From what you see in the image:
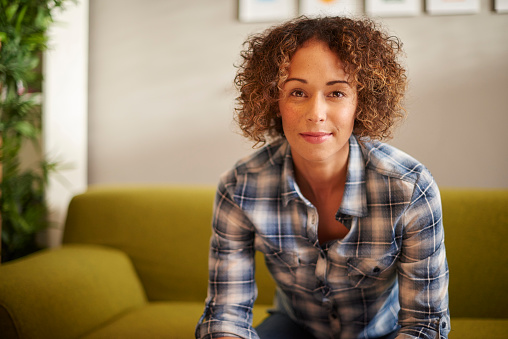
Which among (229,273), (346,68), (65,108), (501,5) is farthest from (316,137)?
(65,108)

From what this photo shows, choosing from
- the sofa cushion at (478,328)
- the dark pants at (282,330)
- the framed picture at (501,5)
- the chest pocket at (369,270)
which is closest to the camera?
the chest pocket at (369,270)

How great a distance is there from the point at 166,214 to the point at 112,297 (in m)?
0.40

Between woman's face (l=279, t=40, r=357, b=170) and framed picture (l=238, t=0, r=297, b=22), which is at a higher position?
framed picture (l=238, t=0, r=297, b=22)

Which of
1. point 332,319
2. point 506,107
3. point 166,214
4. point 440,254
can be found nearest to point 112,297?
point 166,214

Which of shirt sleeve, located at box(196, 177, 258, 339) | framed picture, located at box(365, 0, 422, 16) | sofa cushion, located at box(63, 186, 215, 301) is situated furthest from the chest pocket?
framed picture, located at box(365, 0, 422, 16)

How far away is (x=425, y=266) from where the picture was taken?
3.46 feet

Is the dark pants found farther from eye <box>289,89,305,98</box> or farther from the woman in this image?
eye <box>289,89,305,98</box>

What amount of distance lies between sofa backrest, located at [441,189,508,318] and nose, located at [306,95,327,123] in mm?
902

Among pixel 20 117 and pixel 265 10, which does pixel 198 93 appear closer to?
pixel 265 10

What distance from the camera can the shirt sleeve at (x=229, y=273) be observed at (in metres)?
1.14

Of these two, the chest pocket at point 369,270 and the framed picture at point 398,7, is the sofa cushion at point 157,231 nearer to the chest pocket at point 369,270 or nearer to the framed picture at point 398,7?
the chest pocket at point 369,270

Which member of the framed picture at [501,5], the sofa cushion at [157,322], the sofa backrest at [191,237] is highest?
the framed picture at [501,5]

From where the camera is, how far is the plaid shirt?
41.7 inches

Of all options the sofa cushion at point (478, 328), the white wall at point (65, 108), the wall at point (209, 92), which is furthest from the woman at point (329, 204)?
the white wall at point (65, 108)
